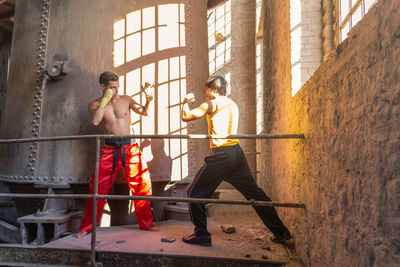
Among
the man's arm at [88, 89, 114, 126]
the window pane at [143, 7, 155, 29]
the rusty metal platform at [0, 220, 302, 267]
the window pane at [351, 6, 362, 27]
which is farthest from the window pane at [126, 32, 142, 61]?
the window pane at [351, 6, 362, 27]

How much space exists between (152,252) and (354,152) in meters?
2.00

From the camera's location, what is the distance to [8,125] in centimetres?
433

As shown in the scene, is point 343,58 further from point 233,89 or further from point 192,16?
point 233,89

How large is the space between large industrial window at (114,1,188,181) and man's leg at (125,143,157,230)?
0.55m

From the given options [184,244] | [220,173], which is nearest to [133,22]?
[220,173]

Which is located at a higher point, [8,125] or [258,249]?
[8,125]

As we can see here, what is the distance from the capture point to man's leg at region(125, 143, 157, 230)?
3.52 m

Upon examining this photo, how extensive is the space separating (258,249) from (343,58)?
194 cm

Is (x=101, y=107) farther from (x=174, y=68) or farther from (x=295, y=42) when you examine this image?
(x=295, y=42)

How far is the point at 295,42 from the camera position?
341 centimetres

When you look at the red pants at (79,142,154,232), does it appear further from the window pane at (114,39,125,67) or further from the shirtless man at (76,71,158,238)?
the window pane at (114,39,125,67)

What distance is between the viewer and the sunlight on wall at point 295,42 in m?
3.30

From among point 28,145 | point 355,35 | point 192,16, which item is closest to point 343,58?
point 355,35

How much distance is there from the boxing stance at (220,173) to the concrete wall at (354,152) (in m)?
0.33
